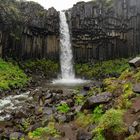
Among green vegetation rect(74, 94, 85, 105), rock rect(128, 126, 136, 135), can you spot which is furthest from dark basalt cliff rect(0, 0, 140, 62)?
rock rect(128, 126, 136, 135)

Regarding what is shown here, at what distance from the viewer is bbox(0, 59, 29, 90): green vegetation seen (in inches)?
1687

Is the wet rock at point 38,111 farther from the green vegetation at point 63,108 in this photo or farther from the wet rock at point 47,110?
the green vegetation at point 63,108

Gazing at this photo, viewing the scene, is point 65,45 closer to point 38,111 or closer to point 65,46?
point 65,46

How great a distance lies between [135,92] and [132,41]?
52.2m

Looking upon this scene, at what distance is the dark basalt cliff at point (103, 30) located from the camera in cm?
7012

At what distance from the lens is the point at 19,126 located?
21.0 m

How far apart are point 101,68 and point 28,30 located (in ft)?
52.3

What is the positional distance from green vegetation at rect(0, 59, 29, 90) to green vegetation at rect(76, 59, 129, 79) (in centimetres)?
1427

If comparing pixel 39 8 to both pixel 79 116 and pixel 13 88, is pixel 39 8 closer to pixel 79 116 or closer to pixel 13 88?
pixel 13 88

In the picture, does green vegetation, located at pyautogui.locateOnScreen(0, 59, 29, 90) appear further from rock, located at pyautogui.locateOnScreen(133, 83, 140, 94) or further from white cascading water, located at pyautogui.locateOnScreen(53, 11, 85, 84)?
rock, located at pyautogui.locateOnScreen(133, 83, 140, 94)

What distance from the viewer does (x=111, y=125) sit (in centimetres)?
1548

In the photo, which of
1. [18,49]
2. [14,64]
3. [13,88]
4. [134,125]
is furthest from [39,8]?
[134,125]

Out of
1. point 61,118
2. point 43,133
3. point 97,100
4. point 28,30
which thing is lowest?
point 43,133

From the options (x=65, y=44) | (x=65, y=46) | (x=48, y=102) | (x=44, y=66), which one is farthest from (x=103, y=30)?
(x=48, y=102)
